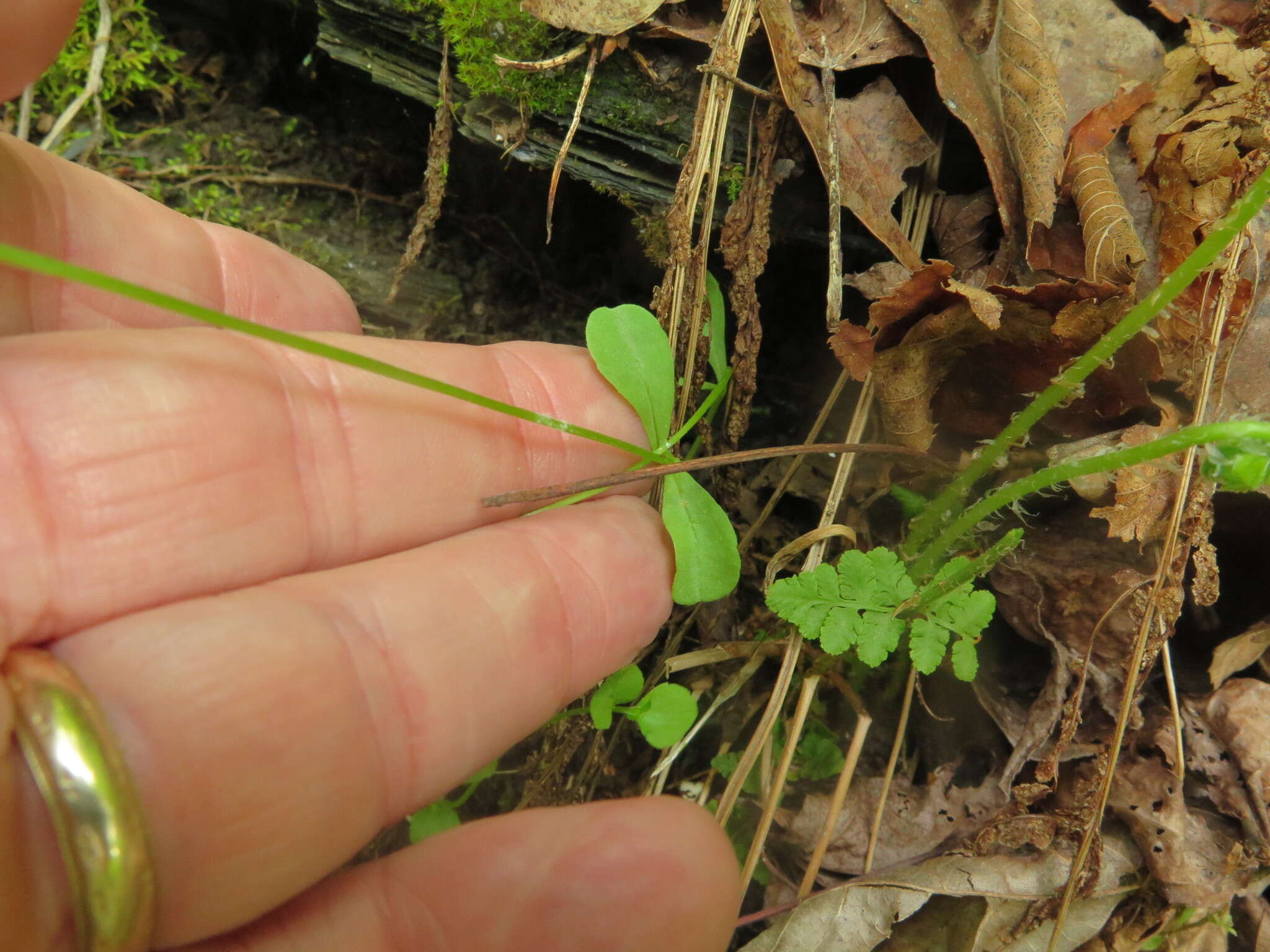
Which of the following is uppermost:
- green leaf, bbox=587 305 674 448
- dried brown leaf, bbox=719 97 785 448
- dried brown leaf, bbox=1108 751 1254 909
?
dried brown leaf, bbox=719 97 785 448

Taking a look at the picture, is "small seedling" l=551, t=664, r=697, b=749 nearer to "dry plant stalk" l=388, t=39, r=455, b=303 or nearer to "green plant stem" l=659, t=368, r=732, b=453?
"green plant stem" l=659, t=368, r=732, b=453

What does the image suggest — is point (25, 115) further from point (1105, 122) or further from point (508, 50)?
point (1105, 122)

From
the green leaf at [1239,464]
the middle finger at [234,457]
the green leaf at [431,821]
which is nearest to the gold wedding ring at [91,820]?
the middle finger at [234,457]

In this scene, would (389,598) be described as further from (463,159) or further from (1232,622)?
(1232,622)

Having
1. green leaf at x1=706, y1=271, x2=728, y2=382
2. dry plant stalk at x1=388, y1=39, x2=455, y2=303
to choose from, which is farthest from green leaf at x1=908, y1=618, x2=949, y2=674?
dry plant stalk at x1=388, y1=39, x2=455, y2=303

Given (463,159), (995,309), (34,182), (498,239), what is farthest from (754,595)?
(34,182)

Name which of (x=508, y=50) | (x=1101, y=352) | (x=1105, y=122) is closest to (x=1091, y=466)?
(x=1101, y=352)

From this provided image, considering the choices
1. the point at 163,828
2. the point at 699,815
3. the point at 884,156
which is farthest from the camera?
the point at 884,156
